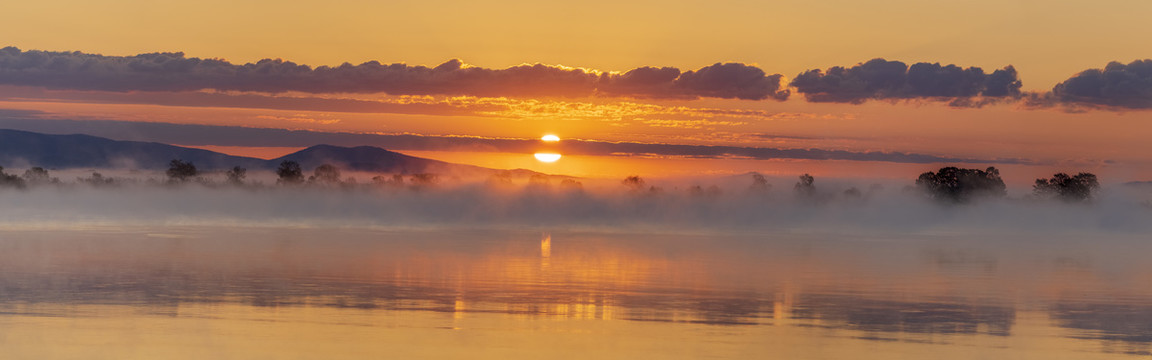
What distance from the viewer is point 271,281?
4647 cm

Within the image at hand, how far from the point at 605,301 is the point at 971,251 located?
58499 millimetres

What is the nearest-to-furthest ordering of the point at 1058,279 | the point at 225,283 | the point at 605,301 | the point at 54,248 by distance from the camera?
the point at 605,301, the point at 225,283, the point at 1058,279, the point at 54,248

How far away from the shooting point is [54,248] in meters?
69.4

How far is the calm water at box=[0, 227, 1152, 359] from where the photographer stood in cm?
3038

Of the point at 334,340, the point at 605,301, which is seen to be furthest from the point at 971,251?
the point at 334,340

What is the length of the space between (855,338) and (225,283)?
937 inches

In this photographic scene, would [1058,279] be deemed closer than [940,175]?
Yes

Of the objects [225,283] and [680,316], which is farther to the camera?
[225,283]

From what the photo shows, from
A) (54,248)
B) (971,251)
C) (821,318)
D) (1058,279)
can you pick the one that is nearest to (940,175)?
(971,251)

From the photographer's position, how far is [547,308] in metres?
38.4

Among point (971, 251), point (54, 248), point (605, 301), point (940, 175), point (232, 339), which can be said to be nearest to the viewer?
point (232, 339)

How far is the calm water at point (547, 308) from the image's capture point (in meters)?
30.4

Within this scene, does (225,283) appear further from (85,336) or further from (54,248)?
(54,248)

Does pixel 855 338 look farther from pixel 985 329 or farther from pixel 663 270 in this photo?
pixel 663 270
